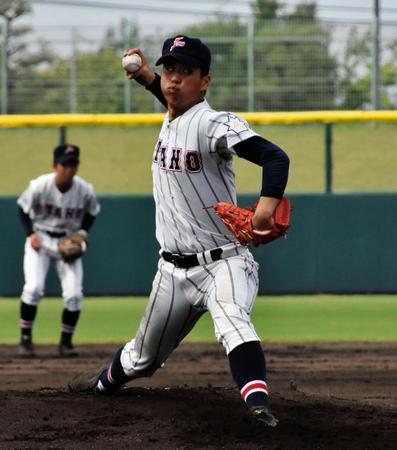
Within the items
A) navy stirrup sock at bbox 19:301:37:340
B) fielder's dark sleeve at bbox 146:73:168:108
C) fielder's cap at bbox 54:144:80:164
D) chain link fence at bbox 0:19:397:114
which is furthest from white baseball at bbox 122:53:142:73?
chain link fence at bbox 0:19:397:114

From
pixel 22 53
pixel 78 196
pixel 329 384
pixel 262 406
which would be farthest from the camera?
pixel 22 53

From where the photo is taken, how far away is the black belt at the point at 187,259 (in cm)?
504

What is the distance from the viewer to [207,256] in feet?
16.5

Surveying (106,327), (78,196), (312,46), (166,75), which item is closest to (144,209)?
(106,327)

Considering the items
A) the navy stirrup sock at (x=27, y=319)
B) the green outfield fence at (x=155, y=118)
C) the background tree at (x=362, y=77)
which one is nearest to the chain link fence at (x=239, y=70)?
the background tree at (x=362, y=77)

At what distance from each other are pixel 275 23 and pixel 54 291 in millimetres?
10037

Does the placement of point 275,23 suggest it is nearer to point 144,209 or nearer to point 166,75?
point 144,209

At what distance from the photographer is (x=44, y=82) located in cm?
2017

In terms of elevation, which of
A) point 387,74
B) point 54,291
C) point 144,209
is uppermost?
point 387,74

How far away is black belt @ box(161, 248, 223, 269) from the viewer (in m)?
5.04

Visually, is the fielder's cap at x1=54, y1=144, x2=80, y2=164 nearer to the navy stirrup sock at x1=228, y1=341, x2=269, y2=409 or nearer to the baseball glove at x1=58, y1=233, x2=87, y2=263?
the baseball glove at x1=58, y1=233, x2=87, y2=263

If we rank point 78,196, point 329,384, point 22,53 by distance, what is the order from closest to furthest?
point 329,384 < point 78,196 < point 22,53

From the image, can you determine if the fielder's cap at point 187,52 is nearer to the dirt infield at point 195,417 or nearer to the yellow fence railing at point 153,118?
the dirt infield at point 195,417

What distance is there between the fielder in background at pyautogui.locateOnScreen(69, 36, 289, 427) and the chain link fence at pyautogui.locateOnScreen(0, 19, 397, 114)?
13380mm
